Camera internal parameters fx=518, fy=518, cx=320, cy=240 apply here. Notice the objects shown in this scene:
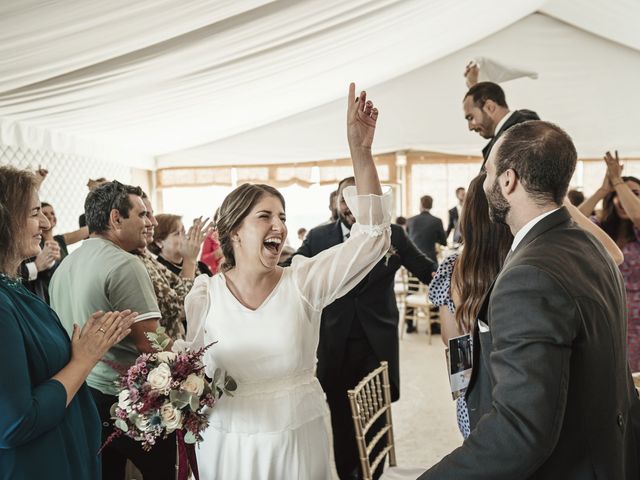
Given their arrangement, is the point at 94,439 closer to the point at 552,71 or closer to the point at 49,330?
the point at 49,330

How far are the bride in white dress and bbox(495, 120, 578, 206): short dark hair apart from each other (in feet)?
1.55

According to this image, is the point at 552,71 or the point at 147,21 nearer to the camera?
the point at 147,21

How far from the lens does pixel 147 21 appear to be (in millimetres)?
3129

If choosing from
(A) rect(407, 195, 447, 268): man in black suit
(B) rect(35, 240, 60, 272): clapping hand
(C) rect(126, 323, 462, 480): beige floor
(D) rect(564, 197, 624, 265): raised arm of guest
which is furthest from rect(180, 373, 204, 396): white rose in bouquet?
(A) rect(407, 195, 447, 268): man in black suit

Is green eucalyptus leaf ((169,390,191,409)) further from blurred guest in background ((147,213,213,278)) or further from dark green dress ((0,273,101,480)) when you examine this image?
blurred guest in background ((147,213,213,278))

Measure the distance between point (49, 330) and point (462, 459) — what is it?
3.74ft

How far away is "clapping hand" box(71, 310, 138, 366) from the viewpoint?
58.2 inches

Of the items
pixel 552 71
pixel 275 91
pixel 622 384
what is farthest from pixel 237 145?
pixel 622 384

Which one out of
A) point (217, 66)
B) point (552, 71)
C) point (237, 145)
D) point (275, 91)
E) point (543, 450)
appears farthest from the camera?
point (237, 145)

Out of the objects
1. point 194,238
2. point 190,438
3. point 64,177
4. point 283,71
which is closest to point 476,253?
point 190,438

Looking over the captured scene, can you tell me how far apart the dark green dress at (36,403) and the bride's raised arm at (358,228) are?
72 centimetres

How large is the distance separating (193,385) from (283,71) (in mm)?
5102

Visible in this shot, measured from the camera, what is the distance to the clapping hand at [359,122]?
1.47m

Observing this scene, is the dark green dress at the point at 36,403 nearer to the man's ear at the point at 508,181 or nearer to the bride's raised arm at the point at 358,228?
the bride's raised arm at the point at 358,228
